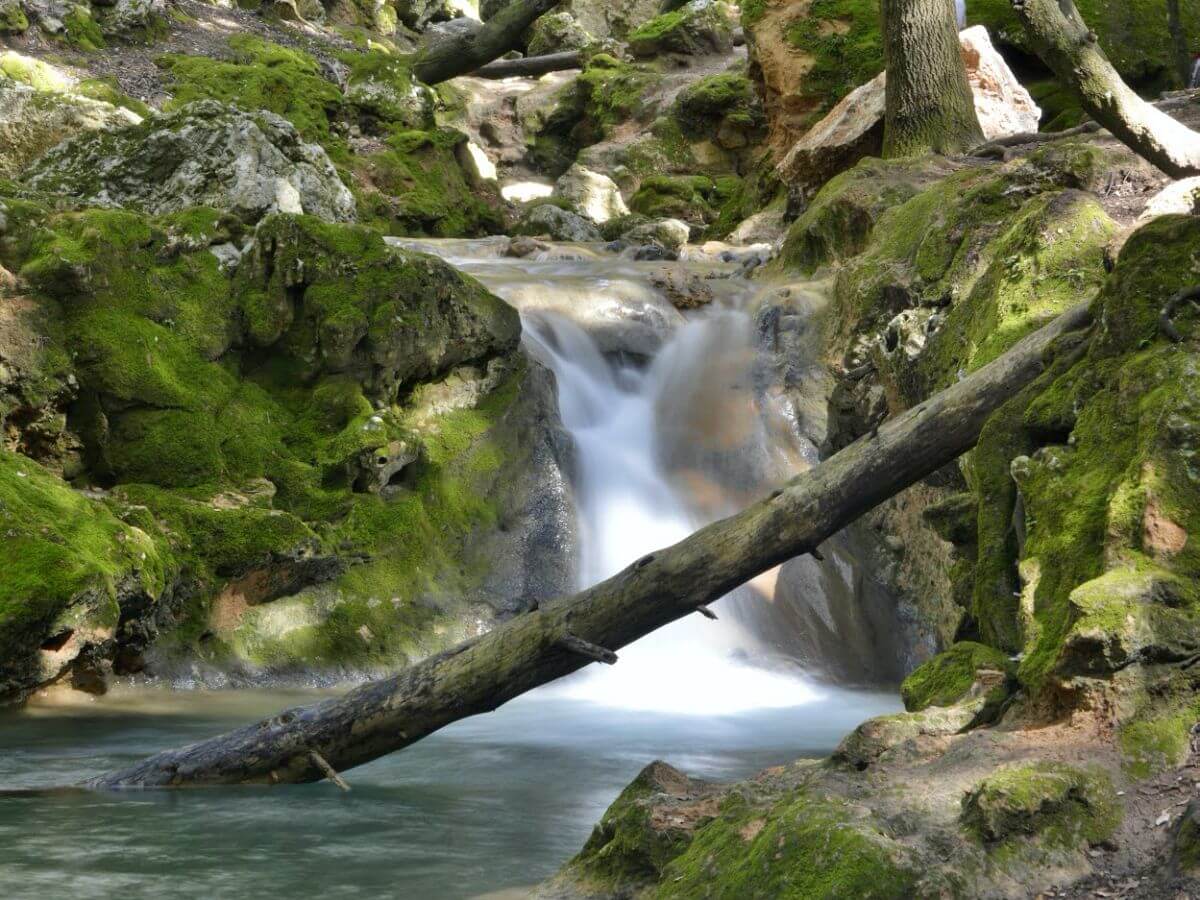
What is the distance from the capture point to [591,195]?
21.5 meters

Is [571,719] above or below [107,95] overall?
below

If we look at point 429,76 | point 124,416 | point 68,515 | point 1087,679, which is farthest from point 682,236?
point 1087,679

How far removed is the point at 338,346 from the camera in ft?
32.4

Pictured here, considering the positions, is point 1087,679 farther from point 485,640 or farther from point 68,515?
point 68,515

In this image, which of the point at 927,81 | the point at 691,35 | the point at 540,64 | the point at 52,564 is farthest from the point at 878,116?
the point at 540,64

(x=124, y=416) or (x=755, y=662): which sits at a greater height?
(x=124, y=416)

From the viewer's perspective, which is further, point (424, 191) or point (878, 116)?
point (424, 191)

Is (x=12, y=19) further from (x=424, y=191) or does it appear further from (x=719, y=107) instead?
(x=719, y=107)

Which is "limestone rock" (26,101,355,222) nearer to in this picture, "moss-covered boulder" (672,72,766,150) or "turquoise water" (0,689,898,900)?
"turquoise water" (0,689,898,900)

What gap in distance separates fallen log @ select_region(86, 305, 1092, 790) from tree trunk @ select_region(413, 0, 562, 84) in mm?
14381

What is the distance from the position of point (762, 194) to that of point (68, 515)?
13.1m

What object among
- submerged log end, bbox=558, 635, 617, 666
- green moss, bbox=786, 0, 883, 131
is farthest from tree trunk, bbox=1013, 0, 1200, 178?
green moss, bbox=786, 0, 883, 131

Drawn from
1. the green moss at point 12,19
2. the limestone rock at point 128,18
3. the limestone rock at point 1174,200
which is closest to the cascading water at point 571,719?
the limestone rock at point 1174,200

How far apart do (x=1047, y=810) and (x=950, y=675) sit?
1443 mm
